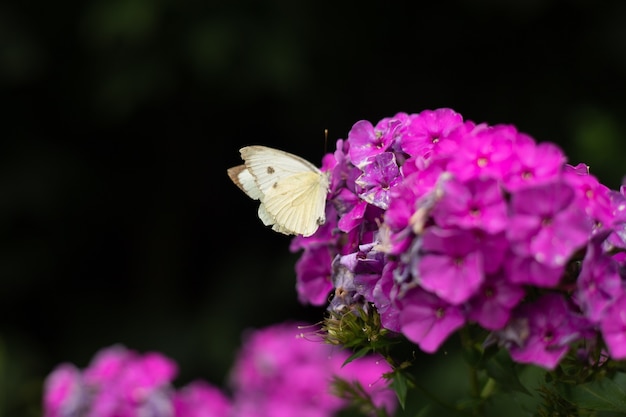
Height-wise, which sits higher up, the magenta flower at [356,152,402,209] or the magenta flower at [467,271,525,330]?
the magenta flower at [356,152,402,209]

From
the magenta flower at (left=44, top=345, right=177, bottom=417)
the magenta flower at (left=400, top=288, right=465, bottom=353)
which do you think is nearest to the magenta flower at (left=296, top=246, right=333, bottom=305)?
the magenta flower at (left=400, top=288, right=465, bottom=353)

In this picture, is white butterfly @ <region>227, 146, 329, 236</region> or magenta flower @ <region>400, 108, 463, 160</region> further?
white butterfly @ <region>227, 146, 329, 236</region>

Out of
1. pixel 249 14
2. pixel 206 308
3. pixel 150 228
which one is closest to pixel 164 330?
pixel 206 308

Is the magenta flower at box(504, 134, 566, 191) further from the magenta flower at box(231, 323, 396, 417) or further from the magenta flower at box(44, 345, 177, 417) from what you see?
the magenta flower at box(231, 323, 396, 417)

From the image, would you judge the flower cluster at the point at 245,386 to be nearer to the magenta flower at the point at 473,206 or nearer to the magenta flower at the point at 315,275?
the magenta flower at the point at 315,275

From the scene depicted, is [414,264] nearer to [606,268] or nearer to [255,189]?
[606,268]

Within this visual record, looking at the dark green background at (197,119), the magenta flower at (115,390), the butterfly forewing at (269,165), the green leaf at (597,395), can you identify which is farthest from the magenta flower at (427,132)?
the dark green background at (197,119)
